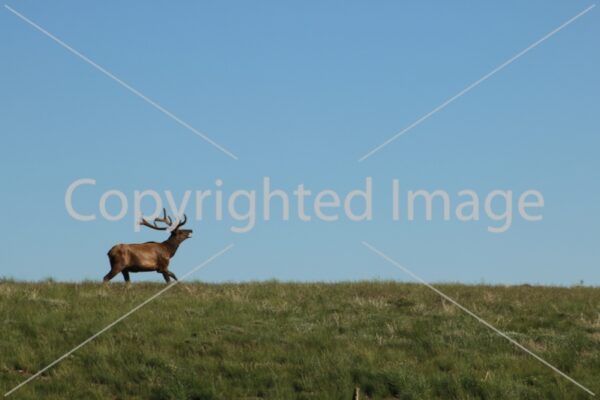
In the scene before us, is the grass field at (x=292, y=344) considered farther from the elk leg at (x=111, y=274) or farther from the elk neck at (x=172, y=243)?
the elk neck at (x=172, y=243)

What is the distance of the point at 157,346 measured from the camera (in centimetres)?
1931

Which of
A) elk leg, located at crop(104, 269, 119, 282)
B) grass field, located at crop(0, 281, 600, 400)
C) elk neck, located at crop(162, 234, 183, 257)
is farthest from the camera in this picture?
elk neck, located at crop(162, 234, 183, 257)

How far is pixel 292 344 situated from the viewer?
19484 millimetres

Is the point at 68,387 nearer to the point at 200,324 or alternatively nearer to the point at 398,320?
the point at 200,324

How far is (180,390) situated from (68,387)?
220cm

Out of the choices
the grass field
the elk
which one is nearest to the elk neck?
the elk

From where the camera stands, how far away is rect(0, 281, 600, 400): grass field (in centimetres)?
1738

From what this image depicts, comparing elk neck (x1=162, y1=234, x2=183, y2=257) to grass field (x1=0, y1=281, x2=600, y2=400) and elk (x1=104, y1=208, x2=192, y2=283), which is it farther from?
grass field (x1=0, y1=281, x2=600, y2=400)

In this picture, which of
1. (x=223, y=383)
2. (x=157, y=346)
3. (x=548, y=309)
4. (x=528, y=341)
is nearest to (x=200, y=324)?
(x=157, y=346)

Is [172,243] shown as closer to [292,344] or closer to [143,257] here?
[143,257]

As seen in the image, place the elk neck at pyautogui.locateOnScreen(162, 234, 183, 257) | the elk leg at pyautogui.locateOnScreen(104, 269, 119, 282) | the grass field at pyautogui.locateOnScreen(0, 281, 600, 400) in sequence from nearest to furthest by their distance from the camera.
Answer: the grass field at pyautogui.locateOnScreen(0, 281, 600, 400) → the elk leg at pyautogui.locateOnScreen(104, 269, 119, 282) → the elk neck at pyautogui.locateOnScreen(162, 234, 183, 257)

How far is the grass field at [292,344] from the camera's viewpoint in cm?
1738

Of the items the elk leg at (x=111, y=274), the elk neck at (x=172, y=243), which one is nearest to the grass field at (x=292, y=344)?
the elk leg at (x=111, y=274)

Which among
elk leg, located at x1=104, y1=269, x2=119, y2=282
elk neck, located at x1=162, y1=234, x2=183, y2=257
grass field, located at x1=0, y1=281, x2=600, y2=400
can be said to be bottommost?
grass field, located at x1=0, y1=281, x2=600, y2=400
